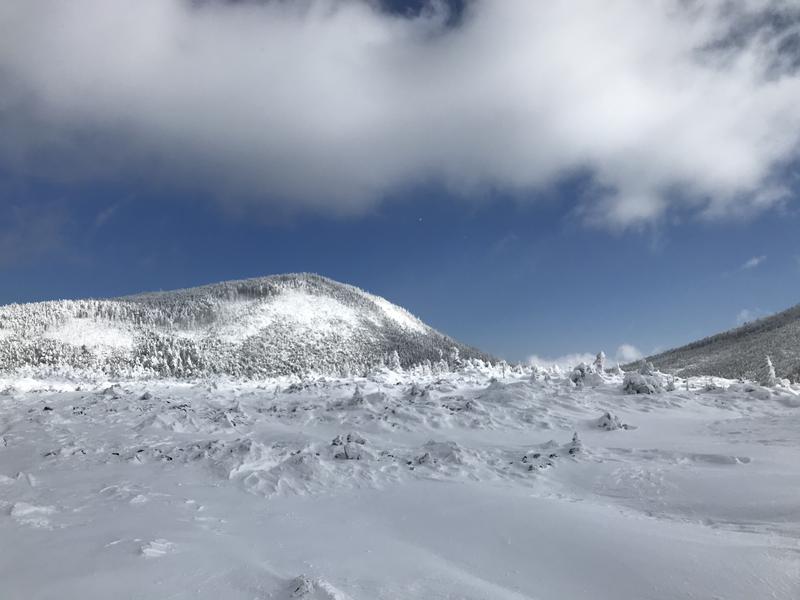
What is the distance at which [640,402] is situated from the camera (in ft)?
58.8

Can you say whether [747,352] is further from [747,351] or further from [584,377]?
[584,377]

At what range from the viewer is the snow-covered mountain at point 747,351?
58.6m

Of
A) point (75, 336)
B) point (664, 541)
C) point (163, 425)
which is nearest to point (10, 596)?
point (664, 541)

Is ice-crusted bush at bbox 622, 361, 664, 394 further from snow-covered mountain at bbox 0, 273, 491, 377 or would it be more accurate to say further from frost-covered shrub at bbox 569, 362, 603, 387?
snow-covered mountain at bbox 0, 273, 491, 377

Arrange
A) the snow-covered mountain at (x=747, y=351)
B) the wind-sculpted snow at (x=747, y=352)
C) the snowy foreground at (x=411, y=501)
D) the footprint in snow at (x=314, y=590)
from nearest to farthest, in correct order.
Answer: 1. the footprint in snow at (x=314, y=590)
2. the snowy foreground at (x=411, y=501)
3. the wind-sculpted snow at (x=747, y=352)
4. the snow-covered mountain at (x=747, y=351)

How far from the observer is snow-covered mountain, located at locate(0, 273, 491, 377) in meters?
139

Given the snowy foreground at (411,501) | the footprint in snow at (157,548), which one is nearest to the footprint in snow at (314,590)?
the snowy foreground at (411,501)

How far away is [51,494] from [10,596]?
4.93 metres

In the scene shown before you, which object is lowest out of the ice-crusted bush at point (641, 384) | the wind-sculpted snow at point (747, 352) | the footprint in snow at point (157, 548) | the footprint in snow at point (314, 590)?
the footprint in snow at point (314, 590)

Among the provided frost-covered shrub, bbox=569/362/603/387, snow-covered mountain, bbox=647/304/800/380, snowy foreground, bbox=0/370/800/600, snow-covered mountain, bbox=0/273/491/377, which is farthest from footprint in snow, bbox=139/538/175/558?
snow-covered mountain, bbox=0/273/491/377

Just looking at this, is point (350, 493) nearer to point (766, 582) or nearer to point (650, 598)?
point (650, 598)

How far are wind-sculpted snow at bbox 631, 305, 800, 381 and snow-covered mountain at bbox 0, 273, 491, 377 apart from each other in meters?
A: 59.0

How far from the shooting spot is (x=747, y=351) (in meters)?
70.1

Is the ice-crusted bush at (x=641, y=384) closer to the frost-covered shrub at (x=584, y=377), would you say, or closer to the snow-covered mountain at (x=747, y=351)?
the frost-covered shrub at (x=584, y=377)
